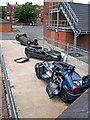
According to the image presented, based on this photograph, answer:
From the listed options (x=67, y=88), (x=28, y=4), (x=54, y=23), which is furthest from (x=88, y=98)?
(x=28, y=4)

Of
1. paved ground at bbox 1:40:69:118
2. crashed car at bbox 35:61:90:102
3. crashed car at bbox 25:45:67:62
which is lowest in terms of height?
paved ground at bbox 1:40:69:118

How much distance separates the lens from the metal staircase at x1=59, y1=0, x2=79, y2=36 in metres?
21.2

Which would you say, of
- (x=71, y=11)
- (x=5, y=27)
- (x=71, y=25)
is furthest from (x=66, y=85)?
(x=5, y=27)

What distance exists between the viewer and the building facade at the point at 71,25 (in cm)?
2145

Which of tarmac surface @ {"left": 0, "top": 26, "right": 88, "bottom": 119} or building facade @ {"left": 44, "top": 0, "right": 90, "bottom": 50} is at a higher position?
building facade @ {"left": 44, "top": 0, "right": 90, "bottom": 50}

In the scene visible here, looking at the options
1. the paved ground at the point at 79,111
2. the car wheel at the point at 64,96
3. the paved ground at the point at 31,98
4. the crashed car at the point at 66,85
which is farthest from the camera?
the car wheel at the point at 64,96

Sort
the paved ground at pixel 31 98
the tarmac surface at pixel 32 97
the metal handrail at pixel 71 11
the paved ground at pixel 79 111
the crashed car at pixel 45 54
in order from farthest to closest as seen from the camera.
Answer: the metal handrail at pixel 71 11 → the crashed car at pixel 45 54 → the paved ground at pixel 31 98 → the tarmac surface at pixel 32 97 → the paved ground at pixel 79 111

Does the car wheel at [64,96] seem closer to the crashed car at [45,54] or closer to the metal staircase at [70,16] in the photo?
the crashed car at [45,54]

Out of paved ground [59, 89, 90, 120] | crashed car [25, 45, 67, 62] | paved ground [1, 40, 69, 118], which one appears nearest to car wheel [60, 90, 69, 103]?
paved ground [1, 40, 69, 118]

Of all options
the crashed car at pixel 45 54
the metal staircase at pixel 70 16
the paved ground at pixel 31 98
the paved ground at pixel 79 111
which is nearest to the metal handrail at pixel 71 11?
the metal staircase at pixel 70 16

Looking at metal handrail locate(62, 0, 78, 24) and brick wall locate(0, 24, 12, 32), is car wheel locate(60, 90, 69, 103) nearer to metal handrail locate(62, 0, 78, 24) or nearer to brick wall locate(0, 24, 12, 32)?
metal handrail locate(62, 0, 78, 24)

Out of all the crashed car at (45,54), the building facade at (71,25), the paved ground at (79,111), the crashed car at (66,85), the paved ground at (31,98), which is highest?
the building facade at (71,25)

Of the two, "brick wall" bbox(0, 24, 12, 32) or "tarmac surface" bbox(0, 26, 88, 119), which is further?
"brick wall" bbox(0, 24, 12, 32)

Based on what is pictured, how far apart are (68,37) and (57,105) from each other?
15367mm
